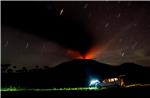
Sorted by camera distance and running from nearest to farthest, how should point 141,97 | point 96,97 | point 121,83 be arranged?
point 141,97, point 96,97, point 121,83

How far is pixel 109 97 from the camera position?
22516mm

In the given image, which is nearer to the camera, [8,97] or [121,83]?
[8,97]

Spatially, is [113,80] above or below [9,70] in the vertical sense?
below

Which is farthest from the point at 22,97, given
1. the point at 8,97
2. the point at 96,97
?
the point at 96,97

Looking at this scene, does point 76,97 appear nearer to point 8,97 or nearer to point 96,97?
point 96,97

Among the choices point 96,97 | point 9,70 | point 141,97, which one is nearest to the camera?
point 141,97

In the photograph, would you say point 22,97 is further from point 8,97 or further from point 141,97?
point 141,97

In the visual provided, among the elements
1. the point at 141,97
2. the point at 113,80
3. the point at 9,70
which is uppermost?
the point at 9,70

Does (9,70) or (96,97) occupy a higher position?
(9,70)

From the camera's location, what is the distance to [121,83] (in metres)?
44.2

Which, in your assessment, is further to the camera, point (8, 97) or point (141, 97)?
point (8, 97)

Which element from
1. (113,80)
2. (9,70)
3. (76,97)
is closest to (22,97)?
(76,97)

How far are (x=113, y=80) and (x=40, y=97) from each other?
23.0 metres

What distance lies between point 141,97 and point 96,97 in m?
3.33
